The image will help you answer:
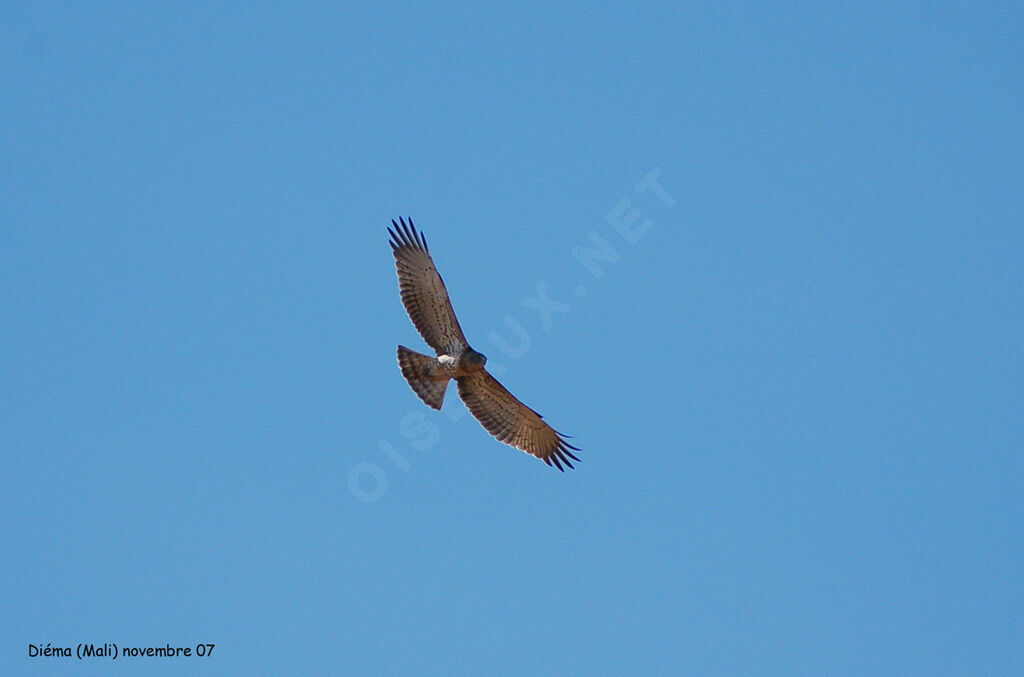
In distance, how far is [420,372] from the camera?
1355cm

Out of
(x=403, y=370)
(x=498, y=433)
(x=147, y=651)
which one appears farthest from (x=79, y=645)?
(x=498, y=433)

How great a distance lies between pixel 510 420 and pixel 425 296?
206 centimetres

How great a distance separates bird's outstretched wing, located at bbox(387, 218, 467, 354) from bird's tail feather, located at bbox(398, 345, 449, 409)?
0.24 metres

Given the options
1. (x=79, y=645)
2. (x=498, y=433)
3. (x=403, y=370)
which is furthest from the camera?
(x=498, y=433)

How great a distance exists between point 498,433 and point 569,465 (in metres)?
1.08

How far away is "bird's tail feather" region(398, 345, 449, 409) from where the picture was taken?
13508 mm

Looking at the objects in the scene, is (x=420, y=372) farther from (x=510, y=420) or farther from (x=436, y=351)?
(x=510, y=420)

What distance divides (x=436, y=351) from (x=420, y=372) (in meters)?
0.35

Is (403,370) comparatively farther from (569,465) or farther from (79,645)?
(79,645)

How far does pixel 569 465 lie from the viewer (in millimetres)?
14797

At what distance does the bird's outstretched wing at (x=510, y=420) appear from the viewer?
1398 cm

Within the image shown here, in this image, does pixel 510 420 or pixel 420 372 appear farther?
pixel 510 420

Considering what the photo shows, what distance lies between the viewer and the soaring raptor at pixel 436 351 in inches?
532

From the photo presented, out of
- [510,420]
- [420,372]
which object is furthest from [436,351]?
[510,420]
